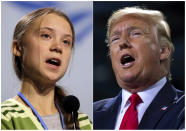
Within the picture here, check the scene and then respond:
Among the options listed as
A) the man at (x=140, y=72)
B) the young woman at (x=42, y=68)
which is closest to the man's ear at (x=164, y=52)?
the man at (x=140, y=72)

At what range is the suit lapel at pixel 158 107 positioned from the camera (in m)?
3.96

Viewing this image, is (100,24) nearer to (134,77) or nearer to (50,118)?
(134,77)

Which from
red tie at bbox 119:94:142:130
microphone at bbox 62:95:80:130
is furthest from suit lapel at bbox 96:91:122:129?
microphone at bbox 62:95:80:130

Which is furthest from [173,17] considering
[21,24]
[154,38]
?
[21,24]

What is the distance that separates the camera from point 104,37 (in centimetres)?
414

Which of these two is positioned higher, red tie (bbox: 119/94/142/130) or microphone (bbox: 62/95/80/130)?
microphone (bbox: 62/95/80/130)

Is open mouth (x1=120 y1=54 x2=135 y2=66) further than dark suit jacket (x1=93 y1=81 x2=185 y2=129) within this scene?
Yes

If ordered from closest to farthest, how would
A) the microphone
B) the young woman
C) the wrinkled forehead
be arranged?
the microphone < the young woman < the wrinkled forehead

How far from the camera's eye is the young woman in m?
3.97

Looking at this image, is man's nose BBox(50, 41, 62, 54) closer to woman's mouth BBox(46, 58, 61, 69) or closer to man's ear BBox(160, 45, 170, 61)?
woman's mouth BBox(46, 58, 61, 69)

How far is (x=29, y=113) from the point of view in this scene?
12.8 ft

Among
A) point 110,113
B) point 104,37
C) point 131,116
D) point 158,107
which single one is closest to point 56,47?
point 104,37

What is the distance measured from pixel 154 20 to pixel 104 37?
52 centimetres

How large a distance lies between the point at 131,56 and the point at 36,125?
1118 mm
